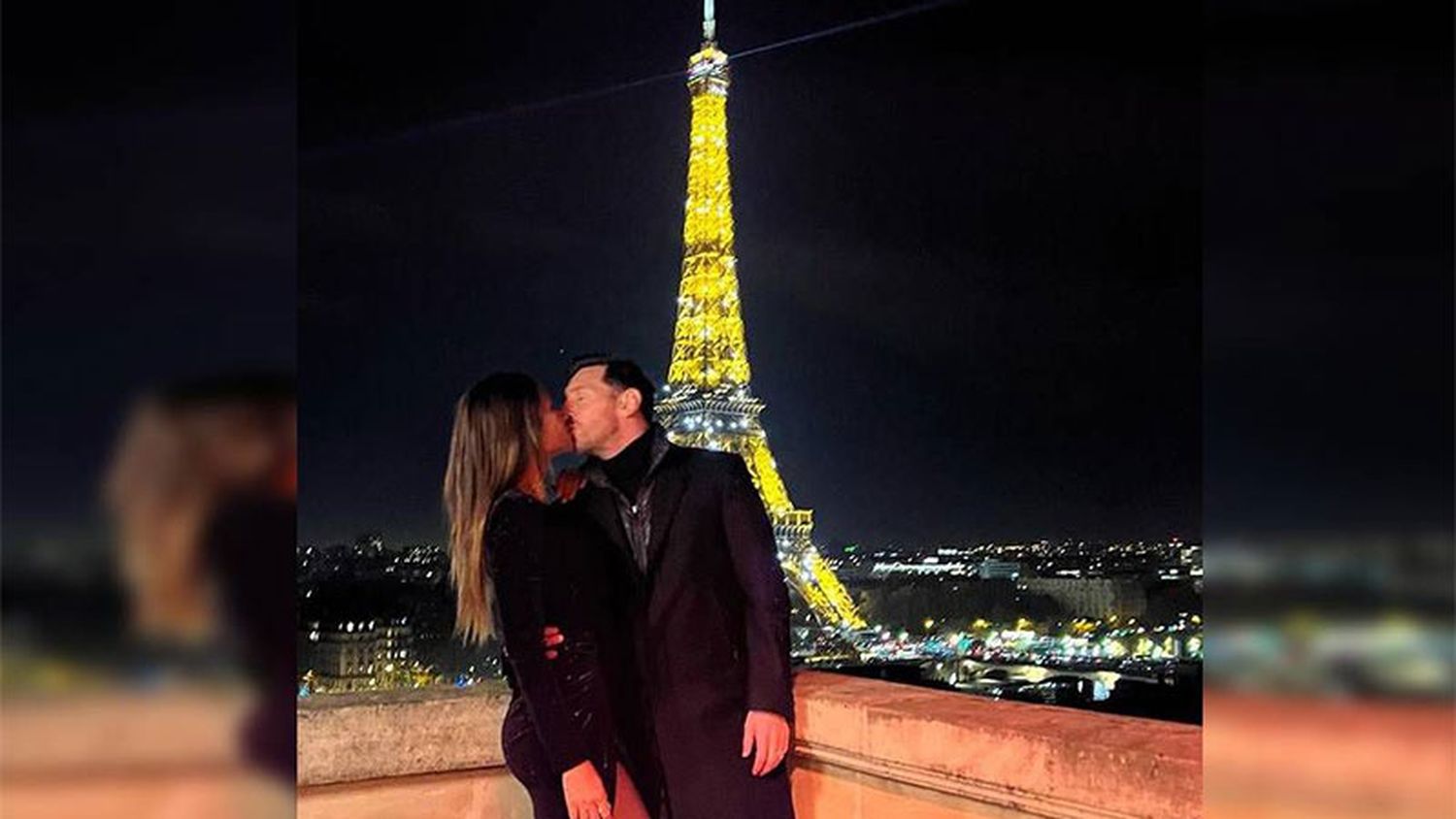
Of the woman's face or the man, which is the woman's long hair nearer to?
the woman's face

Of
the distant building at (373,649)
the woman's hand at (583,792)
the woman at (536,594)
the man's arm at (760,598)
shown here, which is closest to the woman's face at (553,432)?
the woman at (536,594)

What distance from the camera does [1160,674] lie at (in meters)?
22.2

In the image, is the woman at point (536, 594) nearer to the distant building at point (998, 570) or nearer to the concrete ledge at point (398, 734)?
the concrete ledge at point (398, 734)

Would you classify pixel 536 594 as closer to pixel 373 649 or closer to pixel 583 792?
pixel 583 792

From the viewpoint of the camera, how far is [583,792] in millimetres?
2027

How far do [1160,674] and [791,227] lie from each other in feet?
35.5

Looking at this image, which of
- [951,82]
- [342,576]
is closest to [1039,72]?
[951,82]

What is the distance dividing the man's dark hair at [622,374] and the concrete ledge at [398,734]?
29.7 inches

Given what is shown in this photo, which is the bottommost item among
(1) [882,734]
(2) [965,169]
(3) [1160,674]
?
(3) [1160,674]

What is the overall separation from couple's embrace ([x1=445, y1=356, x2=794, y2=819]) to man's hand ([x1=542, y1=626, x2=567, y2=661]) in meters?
0.06

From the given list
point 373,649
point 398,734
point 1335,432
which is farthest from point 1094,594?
point 1335,432

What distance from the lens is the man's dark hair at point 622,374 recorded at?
86.1 inches

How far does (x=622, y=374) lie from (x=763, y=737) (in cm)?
63

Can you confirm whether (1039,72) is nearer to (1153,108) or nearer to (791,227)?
(1153,108)
